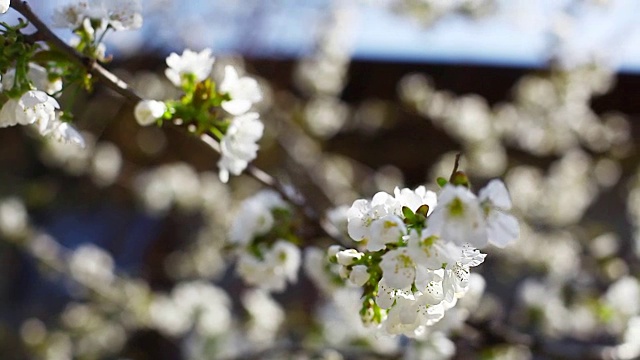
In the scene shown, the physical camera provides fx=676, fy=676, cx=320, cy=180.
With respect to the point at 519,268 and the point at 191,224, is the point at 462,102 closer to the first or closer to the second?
the point at 519,268

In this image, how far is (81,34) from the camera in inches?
32.8

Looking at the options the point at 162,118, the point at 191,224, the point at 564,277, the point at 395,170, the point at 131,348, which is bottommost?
the point at 162,118

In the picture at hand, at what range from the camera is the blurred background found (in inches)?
87.1

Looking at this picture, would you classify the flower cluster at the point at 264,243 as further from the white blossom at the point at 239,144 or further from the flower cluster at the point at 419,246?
the flower cluster at the point at 419,246

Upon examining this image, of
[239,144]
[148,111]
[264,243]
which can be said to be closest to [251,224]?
[264,243]

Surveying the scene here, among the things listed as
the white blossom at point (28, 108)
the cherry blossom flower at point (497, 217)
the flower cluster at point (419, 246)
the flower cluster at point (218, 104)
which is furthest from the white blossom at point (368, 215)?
the white blossom at point (28, 108)

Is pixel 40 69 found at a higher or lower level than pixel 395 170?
lower

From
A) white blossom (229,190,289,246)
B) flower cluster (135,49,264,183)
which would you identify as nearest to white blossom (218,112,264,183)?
flower cluster (135,49,264,183)

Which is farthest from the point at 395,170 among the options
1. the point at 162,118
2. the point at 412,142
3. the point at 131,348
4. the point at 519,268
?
the point at 162,118

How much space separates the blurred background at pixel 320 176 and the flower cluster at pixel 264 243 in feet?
1.44

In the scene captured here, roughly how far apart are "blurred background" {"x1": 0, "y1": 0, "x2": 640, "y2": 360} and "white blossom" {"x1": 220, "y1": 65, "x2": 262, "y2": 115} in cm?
74

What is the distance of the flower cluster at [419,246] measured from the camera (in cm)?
56

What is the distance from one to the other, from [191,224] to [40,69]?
3155 millimetres

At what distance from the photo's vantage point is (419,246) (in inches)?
23.3
